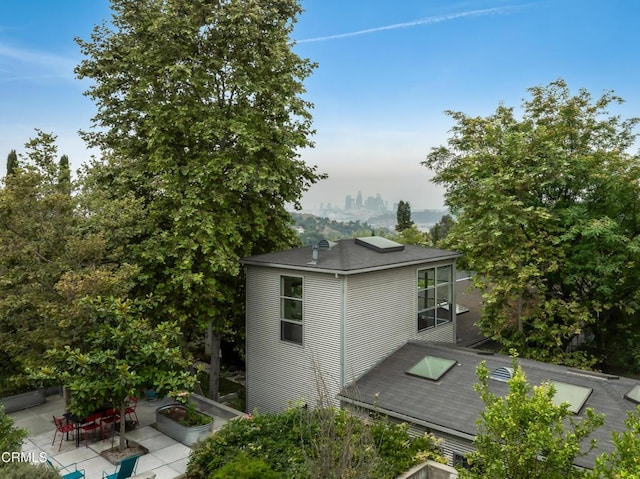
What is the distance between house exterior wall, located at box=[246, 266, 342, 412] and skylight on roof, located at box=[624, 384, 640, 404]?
21.3ft

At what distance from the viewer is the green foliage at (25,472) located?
617 cm

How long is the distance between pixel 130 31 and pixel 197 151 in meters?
5.02

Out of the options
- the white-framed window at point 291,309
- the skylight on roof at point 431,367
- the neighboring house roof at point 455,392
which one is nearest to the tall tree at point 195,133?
the white-framed window at point 291,309

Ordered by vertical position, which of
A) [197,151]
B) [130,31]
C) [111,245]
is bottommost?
[111,245]

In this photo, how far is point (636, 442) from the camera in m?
4.57

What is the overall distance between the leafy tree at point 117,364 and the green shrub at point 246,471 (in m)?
2.42

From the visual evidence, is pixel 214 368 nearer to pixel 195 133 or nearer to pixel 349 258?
pixel 349 258

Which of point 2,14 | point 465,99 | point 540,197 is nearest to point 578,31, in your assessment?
point 465,99

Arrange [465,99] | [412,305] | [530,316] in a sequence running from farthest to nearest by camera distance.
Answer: [465,99]
[530,316]
[412,305]

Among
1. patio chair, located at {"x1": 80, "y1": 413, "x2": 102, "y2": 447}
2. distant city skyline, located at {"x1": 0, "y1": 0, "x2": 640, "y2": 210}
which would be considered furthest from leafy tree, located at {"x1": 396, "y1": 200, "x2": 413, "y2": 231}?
patio chair, located at {"x1": 80, "y1": 413, "x2": 102, "y2": 447}

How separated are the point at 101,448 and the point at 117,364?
2.78 metres

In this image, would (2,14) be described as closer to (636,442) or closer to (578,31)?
(636,442)

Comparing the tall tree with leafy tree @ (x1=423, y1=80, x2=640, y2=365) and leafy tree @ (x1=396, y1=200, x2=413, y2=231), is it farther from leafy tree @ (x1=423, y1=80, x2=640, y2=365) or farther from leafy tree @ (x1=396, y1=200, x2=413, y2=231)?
leafy tree @ (x1=396, y1=200, x2=413, y2=231)

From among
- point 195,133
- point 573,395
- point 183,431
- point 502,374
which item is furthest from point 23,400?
point 573,395
